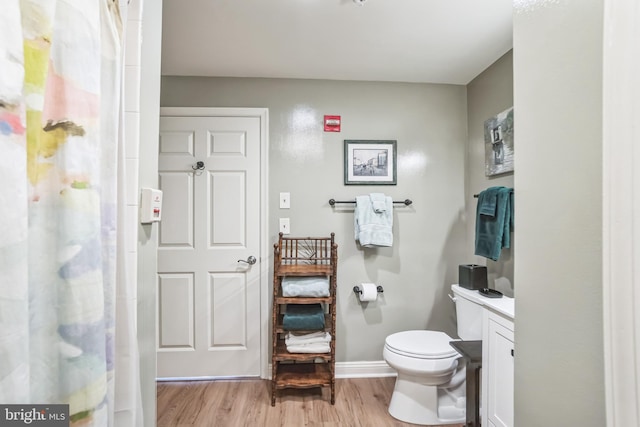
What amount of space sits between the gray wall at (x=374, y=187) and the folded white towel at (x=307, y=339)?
0.34 metres

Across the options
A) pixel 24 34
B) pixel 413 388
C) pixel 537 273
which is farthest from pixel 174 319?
pixel 537 273

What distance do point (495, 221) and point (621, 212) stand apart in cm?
148

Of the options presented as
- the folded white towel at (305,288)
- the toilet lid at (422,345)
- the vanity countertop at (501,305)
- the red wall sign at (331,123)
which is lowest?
the toilet lid at (422,345)

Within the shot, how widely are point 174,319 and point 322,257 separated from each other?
1.22 m

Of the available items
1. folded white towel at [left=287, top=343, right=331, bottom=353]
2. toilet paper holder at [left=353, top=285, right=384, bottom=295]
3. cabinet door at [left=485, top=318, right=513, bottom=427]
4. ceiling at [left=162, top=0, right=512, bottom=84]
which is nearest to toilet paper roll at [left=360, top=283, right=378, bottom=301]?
toilet paper holder at [left=353, top=285, right=384, bottom=295]

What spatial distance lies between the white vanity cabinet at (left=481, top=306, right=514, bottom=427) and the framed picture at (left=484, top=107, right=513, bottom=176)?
0.94 metres

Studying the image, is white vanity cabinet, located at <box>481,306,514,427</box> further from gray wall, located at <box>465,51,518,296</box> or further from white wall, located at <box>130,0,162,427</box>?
white wall, located at <box>130,0,162,427</box>

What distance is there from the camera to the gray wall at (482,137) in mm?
1864

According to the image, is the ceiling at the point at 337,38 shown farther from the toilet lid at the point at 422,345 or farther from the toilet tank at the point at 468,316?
the toilet lid at the point at 422,345

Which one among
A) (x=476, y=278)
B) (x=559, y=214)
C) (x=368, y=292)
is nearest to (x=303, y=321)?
(x=368, y=292)

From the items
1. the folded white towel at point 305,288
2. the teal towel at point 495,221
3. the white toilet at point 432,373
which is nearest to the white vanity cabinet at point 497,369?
the white toilet at point 432,373

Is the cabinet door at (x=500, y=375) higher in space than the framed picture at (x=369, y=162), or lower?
lower

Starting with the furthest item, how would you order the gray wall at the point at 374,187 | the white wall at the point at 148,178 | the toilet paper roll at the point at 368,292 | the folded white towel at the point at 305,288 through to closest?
the gray wall at the point at 374,187, the toilet paper roll at the point at 368,292, the folded white towel at the point at 305,288, the white wall at the point at 148,178

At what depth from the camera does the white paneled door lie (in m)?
2.23
